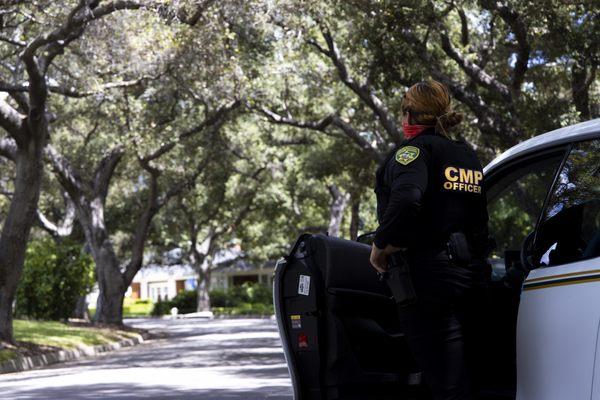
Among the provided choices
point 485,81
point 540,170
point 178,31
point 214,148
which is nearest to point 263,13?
point 178,31

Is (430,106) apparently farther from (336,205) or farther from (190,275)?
(190,275)

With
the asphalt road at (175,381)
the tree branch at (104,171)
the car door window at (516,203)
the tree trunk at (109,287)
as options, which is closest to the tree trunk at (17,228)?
the asphalt road at (175,381)

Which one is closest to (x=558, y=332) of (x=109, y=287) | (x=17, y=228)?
(x=17, y=228)

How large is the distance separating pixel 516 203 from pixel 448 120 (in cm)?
97

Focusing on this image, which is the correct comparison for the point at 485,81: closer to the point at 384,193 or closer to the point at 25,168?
the point at 25,168

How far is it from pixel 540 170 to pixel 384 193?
859 mm

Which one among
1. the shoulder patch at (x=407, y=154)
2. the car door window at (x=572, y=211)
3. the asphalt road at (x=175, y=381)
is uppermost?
the shoulder patch at (x=407, y=154)

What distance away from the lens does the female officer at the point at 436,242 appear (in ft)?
12.6

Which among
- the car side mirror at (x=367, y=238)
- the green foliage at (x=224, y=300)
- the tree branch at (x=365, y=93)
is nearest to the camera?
the car side mirror at (x=367, y=238)

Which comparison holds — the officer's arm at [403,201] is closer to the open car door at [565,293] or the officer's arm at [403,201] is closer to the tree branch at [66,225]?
the open car door at [565,293]

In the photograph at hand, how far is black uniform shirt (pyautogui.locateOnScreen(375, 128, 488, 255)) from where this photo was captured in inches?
152

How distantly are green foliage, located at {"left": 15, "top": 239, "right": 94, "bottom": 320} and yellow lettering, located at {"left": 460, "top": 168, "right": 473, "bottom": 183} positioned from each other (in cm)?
2481

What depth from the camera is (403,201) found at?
151 inches

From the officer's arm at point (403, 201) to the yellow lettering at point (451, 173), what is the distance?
3.9 inches
